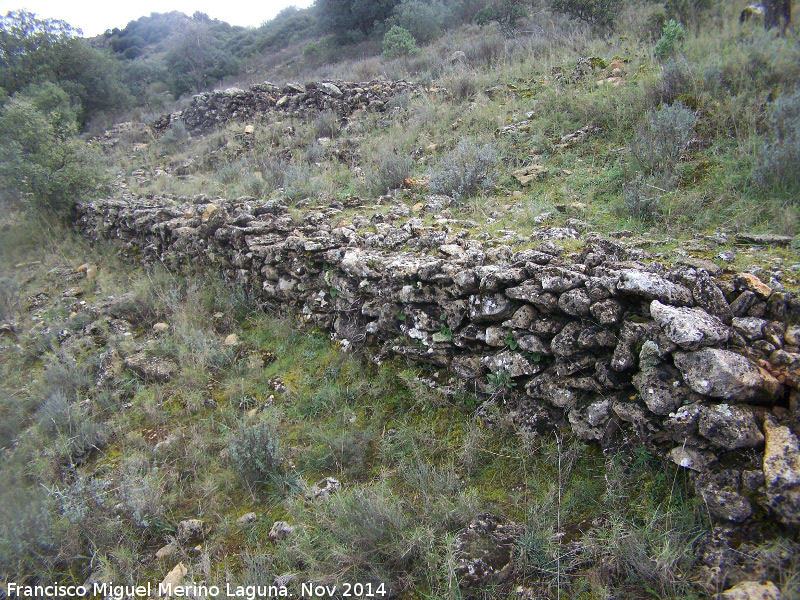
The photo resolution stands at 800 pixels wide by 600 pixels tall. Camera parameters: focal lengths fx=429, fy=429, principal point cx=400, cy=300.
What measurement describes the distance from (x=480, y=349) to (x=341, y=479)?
4.20ft

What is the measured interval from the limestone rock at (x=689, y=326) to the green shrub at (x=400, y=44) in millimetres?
13095

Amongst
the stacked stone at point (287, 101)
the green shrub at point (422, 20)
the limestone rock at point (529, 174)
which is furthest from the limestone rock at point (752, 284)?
the green shrub at point (422, 20)

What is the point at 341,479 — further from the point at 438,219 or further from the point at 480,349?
the point at 438,219

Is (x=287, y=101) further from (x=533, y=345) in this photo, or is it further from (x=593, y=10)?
(x=533, y=345)

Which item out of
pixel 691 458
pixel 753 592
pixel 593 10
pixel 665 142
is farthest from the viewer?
pixel 593 10

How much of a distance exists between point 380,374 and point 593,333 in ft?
5.40

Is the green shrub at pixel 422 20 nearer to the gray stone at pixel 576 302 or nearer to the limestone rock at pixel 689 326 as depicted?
the gray stone at pixel 576 302

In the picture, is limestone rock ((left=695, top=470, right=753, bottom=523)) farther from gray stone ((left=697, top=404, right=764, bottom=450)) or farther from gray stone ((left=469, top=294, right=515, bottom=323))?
gray stone ((left=469, top=294, right=515, bottom=323))

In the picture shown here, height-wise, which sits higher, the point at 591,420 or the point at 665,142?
the point at 665,142

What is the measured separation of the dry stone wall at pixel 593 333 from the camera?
1.95m

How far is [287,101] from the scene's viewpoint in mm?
10773

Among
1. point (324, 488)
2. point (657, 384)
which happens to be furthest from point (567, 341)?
point (324, 488)

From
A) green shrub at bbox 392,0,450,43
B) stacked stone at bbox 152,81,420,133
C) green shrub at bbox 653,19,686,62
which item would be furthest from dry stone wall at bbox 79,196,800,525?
green shrub at bbox 392,0,450,43

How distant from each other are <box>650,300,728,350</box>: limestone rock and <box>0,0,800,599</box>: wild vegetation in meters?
0.60
